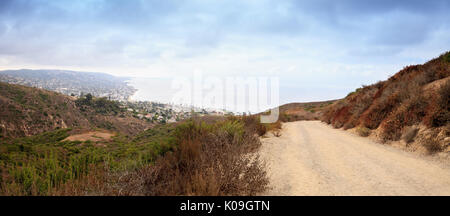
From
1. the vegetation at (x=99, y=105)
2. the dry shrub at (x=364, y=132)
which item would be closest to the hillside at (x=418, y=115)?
the dry shrub at (x=364, y=132)

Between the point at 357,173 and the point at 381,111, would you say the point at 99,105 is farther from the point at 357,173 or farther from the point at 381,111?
the point at 357,173

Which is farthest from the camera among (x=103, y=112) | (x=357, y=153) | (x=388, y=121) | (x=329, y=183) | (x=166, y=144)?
(x=103, y=112)

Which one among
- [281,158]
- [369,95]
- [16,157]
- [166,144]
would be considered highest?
[369,95]

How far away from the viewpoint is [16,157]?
31.1 feet

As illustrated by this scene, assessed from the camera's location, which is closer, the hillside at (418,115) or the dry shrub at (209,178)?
the dry shrub at (209,178)

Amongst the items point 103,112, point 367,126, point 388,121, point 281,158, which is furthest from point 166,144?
point 103,112

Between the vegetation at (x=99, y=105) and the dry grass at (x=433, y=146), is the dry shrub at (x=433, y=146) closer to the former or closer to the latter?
the dry grass at (x=433, y=146)

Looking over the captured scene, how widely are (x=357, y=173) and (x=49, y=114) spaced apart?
2027 inches

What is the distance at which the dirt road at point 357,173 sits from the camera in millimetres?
4074

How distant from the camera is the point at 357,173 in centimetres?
512

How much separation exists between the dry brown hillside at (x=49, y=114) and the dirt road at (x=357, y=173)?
118 feet

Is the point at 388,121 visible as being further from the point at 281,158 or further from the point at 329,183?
the point at 329,183

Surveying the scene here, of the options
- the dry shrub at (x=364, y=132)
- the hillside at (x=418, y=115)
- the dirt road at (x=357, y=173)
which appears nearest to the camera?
the dirt road at (x=357, y=173)
